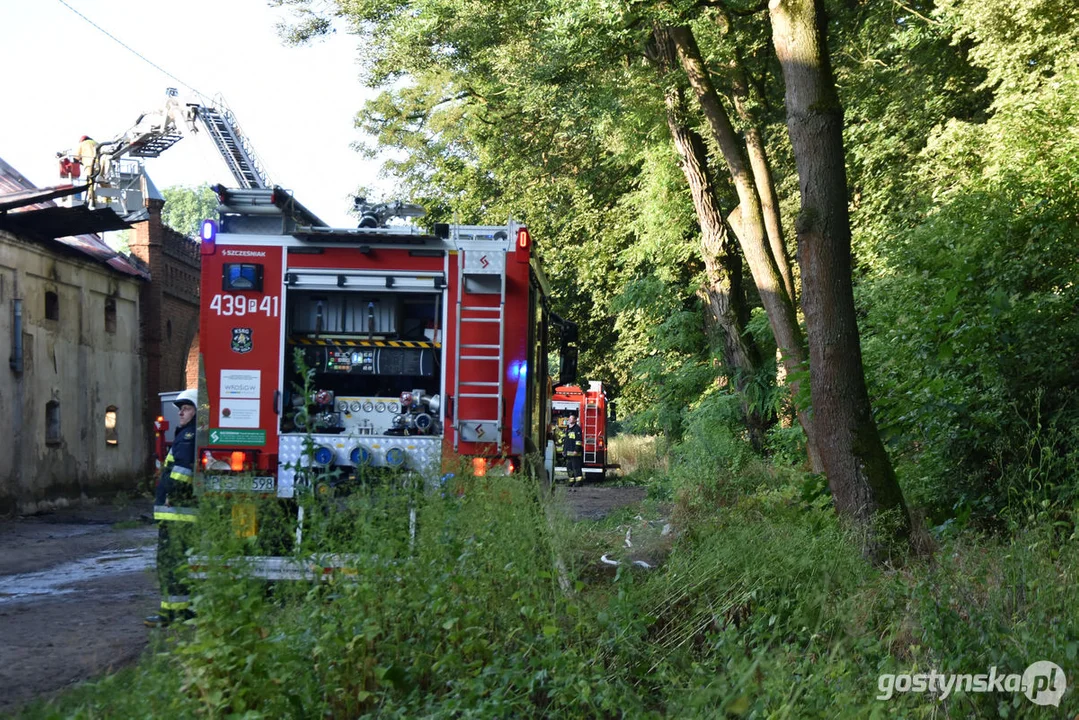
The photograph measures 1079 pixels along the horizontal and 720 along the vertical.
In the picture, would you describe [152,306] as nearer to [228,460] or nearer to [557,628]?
[228,460]

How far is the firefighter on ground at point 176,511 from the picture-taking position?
609cm

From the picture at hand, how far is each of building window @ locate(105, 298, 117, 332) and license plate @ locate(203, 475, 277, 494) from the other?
790 inches

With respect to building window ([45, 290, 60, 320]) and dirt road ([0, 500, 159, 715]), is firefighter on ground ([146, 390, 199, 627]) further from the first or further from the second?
building window ([45, 290, 60, 320])

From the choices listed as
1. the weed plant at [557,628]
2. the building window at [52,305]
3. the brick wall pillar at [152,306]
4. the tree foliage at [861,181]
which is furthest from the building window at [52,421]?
the weed plant at [557,628]

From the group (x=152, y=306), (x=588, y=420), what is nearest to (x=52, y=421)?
(x=152, y=306)

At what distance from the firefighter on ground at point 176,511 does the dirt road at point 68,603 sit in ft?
0.76

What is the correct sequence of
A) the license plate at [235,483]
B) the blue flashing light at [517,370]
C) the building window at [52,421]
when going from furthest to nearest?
the building window at [52,421] < the blue flashing light at [517,370] < the license plate at [235,483]

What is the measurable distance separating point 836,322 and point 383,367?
3.75 m

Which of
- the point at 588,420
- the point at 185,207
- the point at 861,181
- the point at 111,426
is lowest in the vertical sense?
the point at 111,426

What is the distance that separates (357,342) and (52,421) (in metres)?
17.2

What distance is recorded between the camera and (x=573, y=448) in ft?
110

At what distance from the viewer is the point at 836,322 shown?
331 inches

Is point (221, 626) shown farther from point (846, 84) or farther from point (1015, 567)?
point (846, 84)

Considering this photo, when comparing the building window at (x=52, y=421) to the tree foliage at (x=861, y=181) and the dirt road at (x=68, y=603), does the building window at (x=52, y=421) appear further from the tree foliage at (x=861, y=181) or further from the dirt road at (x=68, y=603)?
the tree foliage at (x=861, y=181)
